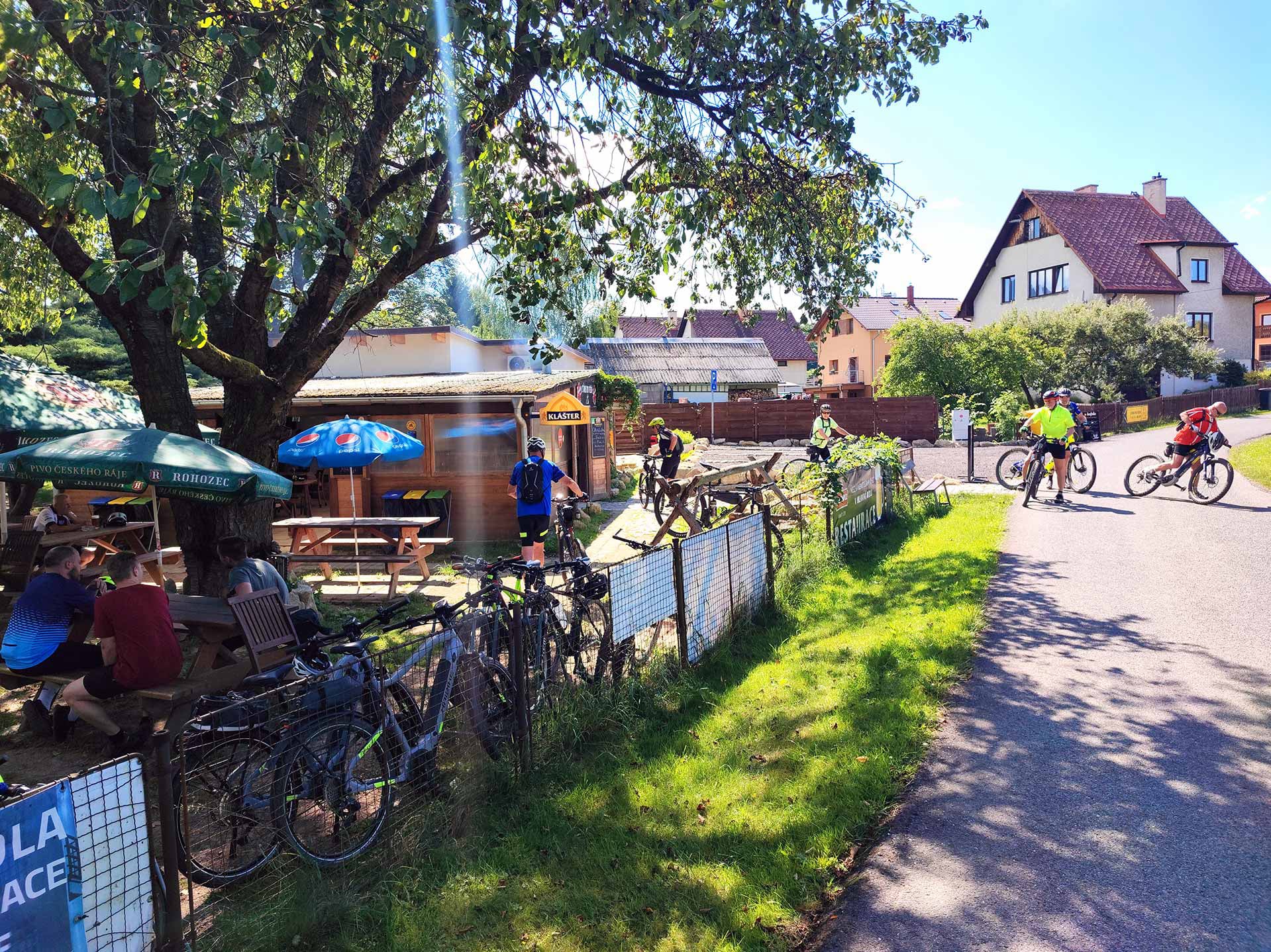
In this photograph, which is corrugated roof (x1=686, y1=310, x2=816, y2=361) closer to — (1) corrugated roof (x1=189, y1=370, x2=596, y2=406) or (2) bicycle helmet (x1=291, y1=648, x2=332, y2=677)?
(1) corrugated roof (x1=189, y1=370, x2=596, y2=406)

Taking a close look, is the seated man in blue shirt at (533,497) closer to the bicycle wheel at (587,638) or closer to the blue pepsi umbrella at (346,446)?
the blue pepsi umbrella at (346,446)

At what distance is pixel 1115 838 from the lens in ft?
13.4

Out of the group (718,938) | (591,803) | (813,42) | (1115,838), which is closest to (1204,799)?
(1115,838)

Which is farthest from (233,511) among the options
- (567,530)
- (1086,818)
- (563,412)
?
(563,412)

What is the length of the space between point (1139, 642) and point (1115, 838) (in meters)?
3.47

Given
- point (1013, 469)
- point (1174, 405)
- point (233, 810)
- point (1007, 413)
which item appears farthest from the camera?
point (1174, 405)

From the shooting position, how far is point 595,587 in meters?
6.18

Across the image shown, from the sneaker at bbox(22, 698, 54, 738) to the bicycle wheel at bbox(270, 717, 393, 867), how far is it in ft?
10.5

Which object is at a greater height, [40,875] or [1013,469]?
[1013,469]

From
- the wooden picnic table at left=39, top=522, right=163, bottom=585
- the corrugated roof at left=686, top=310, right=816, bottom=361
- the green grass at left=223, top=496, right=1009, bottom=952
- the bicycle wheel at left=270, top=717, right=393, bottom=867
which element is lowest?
the green grass at left=223, top=496, right=1009, bottom=952

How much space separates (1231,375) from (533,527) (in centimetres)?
4710

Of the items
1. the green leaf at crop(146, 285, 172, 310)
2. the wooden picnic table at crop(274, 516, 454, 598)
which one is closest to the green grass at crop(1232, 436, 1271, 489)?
the wooden picnic table at crop(274, 516, 454, 598)

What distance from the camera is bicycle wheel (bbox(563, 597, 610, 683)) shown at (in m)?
6.07

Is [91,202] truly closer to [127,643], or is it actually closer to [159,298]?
[159,298]
